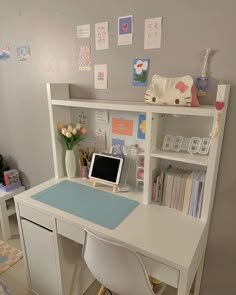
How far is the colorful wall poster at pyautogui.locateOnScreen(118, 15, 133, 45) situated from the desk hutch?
379mm

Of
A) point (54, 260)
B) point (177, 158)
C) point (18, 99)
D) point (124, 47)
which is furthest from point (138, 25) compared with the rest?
point (54, 260)

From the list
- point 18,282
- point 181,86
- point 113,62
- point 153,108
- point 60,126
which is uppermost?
point 113,62

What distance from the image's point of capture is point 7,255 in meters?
2.00

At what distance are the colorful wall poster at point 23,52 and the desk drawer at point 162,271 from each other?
176 centimetres

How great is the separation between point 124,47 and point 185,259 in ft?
4.01

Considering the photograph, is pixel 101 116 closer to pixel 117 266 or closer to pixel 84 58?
pixel 84 58

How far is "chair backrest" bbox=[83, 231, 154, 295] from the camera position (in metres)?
0.96

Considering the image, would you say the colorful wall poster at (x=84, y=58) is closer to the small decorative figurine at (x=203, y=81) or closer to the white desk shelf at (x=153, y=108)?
the white desk shelf at (x=153, y=108)

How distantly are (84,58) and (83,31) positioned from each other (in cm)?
17

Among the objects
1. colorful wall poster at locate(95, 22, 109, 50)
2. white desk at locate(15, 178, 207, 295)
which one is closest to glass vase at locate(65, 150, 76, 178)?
white desk at locate(15, 178, 207, 295)

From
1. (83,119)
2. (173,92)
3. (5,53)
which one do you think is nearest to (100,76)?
(83,119)

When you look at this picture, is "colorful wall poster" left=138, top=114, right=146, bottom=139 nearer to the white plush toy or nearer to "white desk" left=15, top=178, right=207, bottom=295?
the white plush toy

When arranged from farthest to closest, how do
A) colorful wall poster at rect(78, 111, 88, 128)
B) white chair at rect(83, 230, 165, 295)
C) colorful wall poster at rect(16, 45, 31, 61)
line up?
colorful wall poster at rect(16, 45, 31, 61) → colorful wall poster at rect(78, 111, 88, 128) → white chair at rect(83, 230, 165, 295)

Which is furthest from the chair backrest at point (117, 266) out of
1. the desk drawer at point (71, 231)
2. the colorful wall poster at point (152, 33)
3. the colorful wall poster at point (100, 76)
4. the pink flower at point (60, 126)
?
the colorful wall poster at point (152, 33)
